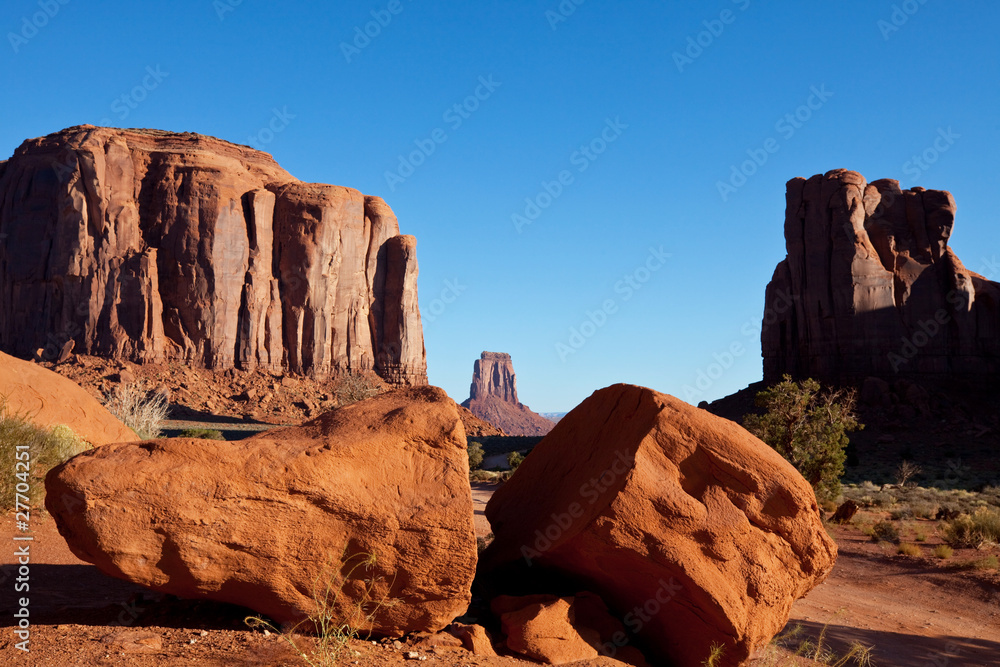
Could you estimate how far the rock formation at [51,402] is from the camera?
11930 mm

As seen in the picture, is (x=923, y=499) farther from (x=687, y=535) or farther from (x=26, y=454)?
(x=26, y=454)

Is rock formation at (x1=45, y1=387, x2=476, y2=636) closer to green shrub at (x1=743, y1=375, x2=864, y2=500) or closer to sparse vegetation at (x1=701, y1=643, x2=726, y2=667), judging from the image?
sparse vegetation at (x1=701, y1=643, x2=726, y2=667)

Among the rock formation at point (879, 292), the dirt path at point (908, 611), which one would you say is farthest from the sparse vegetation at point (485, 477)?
the rock formation at point (879, 292)

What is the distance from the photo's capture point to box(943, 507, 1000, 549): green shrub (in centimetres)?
1422

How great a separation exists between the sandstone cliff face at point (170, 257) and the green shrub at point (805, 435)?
135ft

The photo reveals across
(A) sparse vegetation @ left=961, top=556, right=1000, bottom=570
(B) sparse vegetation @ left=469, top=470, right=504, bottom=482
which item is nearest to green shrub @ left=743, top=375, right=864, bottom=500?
(A) sparse vegetation @ left=961, top=556, right=1000, bottom=570

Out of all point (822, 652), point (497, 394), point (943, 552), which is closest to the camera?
point (822, 652)

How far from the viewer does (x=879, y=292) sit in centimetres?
4781

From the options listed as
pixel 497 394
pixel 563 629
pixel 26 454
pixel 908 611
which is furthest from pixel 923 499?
pixel 497 394

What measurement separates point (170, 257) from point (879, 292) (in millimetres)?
50071

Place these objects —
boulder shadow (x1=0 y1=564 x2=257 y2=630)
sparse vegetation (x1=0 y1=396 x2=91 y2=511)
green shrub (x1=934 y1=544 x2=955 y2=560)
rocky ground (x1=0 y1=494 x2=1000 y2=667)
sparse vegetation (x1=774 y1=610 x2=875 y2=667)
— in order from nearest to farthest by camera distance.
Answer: rocky ground (x1=0 y1=494 x2=1000 y2=667), boulder shadow (x1=0 y1=564 x2=257 y2=630), sparse vegetation (x1=774 y1=610 x2=875 y2=667), sparse vegetation (x1=0 y1=396 x2=91 y2=511), green shrub (x1=934 y1=544 x2=955 y2=560)

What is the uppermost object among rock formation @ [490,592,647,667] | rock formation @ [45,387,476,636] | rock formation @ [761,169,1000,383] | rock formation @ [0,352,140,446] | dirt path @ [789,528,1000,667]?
rock formation @ [761,169,1000,383]

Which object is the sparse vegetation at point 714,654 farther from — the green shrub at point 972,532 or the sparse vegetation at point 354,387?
the sparse vegetation at point 354,387

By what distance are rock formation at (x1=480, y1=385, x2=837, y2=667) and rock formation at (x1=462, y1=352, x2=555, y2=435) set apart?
15839 centimetres
